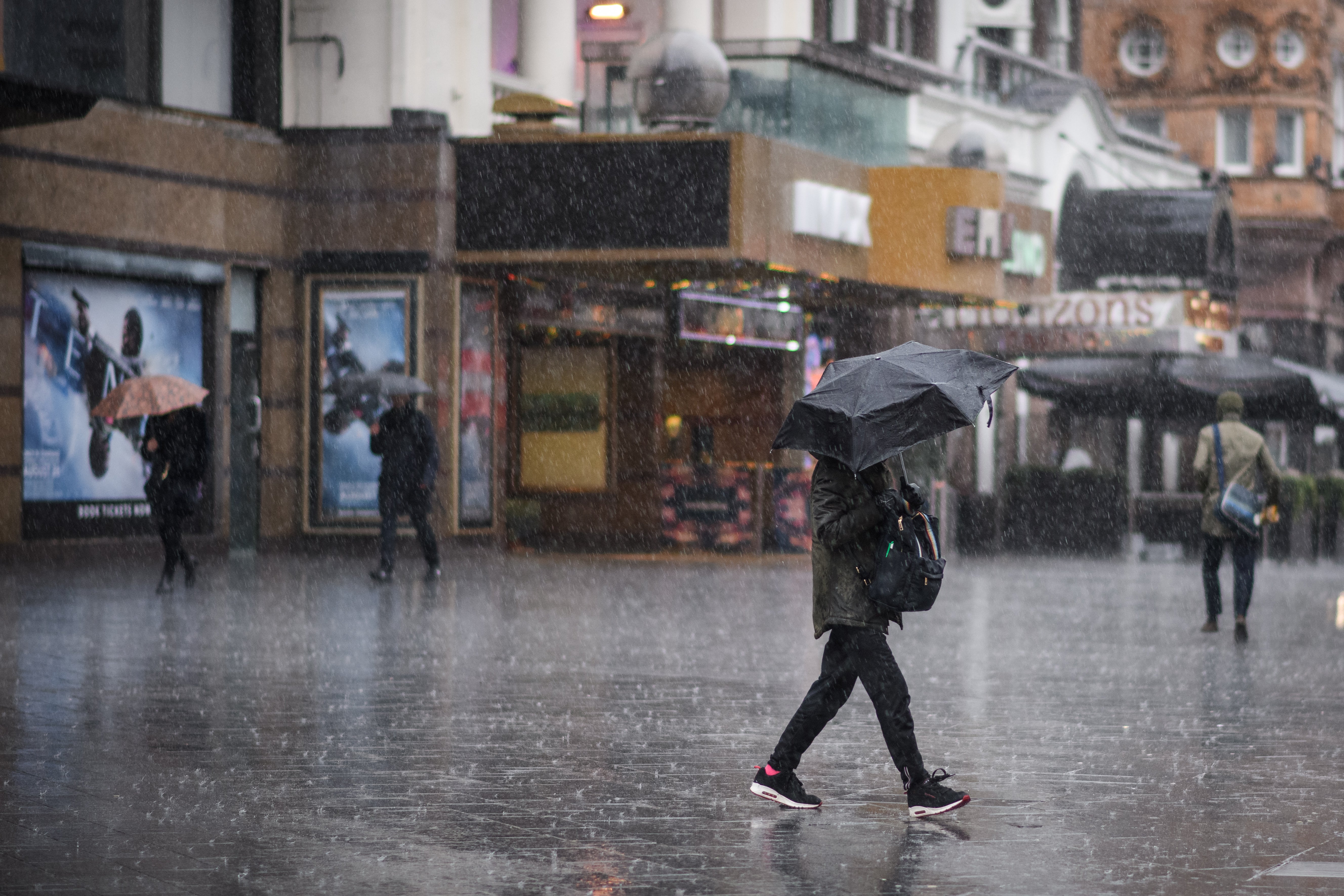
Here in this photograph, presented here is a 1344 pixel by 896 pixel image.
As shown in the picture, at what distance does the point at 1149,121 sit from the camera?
169 feet

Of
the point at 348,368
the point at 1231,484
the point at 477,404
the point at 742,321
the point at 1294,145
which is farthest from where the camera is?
the point at 1294,145

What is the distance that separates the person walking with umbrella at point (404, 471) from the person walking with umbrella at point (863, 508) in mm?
11095

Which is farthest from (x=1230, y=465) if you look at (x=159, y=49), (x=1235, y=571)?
(x=159, y=49)

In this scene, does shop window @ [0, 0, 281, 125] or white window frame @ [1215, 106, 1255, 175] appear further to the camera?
white window frame @ [1215, 106, 1255, 175]

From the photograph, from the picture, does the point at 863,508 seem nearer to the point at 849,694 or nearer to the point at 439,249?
the point at 849,694

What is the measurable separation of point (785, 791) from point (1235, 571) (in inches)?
296

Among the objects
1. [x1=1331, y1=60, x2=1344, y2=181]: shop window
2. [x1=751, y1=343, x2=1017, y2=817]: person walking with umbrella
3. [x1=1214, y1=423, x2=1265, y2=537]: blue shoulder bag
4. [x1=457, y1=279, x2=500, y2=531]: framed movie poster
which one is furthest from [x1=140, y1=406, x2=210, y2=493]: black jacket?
[x1=1331, y1=60, x2=1344, y2=181]: shop window

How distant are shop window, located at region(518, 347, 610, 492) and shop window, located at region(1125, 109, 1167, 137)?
99.9ft

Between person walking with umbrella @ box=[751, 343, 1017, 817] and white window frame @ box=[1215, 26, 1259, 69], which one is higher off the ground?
white window frame @ box=[1215, 26, 1259, 69]

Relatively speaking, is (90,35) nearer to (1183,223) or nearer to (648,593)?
(648,593)

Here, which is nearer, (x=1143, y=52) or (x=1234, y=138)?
(x=1234, y=138)

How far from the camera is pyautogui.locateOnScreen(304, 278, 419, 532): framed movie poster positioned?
21.9 m

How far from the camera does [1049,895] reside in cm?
574

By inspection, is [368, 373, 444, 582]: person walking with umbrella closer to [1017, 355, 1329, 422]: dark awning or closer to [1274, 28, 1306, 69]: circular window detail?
[1017, 355, 1329, 422]: dark awning
